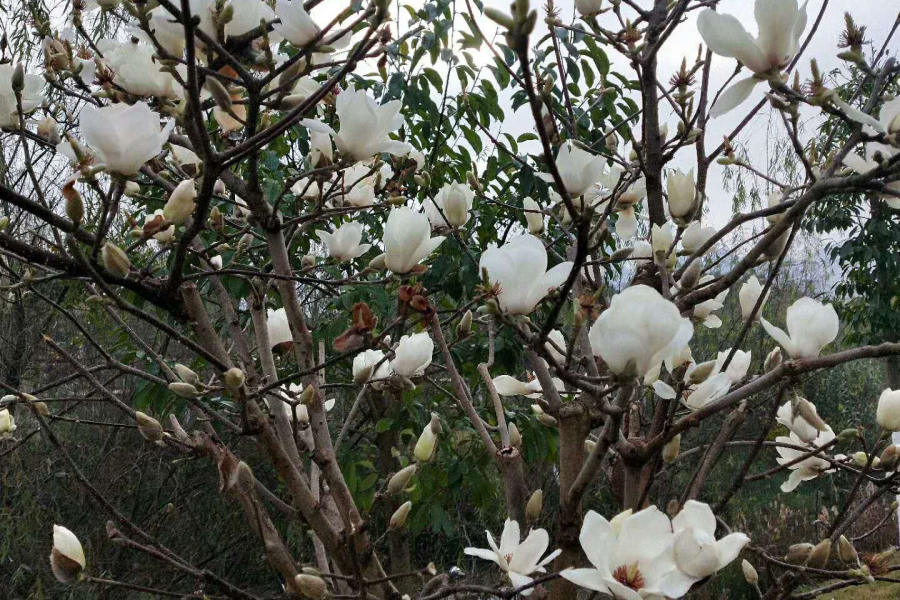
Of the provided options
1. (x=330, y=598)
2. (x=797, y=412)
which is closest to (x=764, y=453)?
(x=797, y=412)

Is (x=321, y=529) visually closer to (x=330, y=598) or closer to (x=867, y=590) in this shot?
(x=330, y=598)

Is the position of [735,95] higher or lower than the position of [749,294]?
higher

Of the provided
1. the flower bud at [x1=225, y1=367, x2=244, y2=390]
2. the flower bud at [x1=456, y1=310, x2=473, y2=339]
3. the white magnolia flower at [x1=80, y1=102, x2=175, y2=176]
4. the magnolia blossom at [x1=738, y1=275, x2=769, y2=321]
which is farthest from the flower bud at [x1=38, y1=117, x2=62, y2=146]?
the magnolia blossom at [x1=738, y1=275, x2=769, y2=321]

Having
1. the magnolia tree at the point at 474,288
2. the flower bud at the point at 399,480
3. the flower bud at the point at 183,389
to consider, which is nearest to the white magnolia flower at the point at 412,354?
the magnolia tree at the point at 474,288

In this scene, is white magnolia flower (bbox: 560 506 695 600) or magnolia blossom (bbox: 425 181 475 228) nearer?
white magnolia flower (bbox: 560 506 695 600)

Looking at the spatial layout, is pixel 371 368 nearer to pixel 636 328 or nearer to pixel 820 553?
pixel 636 328

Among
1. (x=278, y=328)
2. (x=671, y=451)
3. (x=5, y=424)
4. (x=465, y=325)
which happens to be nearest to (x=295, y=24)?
(x=465, y=325)

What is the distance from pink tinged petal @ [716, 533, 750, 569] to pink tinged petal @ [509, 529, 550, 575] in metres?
0.17

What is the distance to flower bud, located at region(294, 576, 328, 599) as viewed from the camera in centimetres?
50

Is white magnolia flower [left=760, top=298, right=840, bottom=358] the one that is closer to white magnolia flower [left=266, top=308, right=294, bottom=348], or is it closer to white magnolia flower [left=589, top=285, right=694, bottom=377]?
white magnolia flower [left=589, top=285, right=694, bottom=377]

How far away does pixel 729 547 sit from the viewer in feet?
1.57

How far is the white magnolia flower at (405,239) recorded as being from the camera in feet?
2.19

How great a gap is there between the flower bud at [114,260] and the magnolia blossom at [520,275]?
0.30 metres

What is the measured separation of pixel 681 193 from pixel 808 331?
0.66ft
